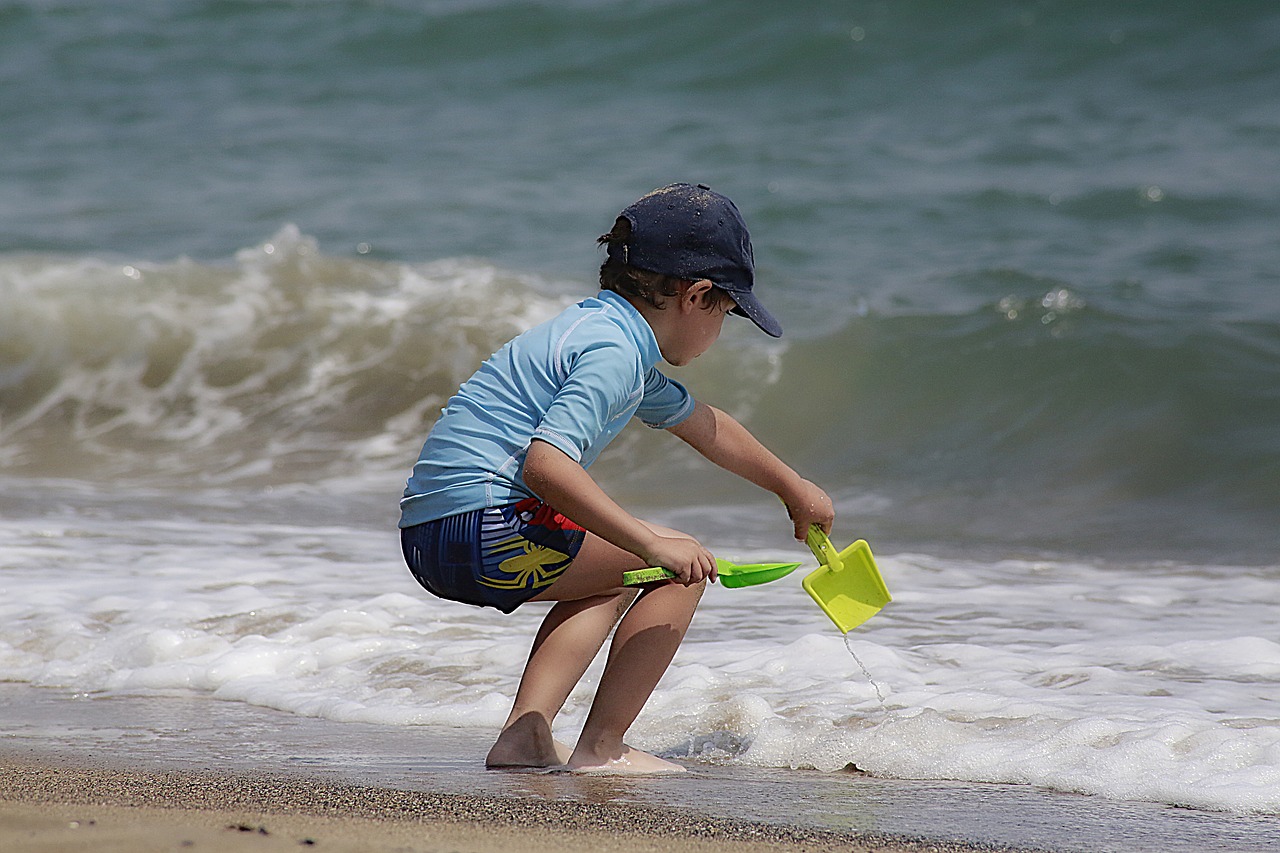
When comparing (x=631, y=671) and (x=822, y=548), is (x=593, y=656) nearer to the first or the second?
(x=631, y=671)

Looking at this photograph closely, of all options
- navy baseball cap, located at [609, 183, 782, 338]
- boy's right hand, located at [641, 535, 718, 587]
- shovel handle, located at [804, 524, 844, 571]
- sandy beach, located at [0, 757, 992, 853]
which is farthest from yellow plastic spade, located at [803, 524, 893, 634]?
sandy beach, located at [0, 757, 992, 853]

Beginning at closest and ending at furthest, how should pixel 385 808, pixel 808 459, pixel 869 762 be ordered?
Answer: pixel 385 808 → pixel 869 762 → pixel 808 459

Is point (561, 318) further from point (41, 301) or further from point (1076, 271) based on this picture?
point (41, 301)

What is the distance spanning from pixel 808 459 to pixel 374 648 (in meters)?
3.62

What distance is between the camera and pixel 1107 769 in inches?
102

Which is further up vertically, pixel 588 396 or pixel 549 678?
pixel 588 396

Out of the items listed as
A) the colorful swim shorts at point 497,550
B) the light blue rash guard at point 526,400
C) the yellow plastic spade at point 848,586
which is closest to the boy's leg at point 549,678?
the colorful swim shorts at point 497,550

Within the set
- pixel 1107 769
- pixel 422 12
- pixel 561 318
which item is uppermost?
pixel 422 12

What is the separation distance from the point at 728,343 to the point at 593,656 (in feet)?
18.7

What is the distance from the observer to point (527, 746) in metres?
2.58

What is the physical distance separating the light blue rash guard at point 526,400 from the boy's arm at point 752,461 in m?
0.23

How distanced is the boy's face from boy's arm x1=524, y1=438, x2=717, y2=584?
0.33 metres

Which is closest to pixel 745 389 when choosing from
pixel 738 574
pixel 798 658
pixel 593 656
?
pixel 798 658

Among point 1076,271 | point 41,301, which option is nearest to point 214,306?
point 41,301
